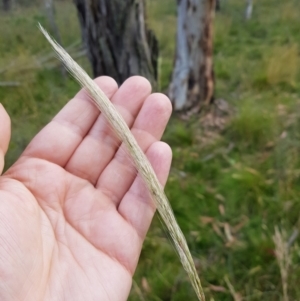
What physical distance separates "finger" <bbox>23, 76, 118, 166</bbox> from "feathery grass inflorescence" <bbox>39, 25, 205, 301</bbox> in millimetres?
96

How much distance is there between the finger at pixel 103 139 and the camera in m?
1.47

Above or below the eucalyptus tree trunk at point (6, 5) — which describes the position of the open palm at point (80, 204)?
above

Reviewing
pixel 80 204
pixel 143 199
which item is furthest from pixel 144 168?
pixel 80 204

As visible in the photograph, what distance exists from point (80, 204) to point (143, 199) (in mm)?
218

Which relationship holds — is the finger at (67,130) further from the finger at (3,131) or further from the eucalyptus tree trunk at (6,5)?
the eucalyptus tree trunk at (6,5)

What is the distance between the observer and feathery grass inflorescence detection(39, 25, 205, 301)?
121cm

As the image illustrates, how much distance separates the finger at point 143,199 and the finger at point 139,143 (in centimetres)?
5

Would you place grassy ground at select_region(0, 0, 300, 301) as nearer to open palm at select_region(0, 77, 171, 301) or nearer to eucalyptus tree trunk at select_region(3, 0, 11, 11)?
open palm at select_region(0, 77, 171, 301)

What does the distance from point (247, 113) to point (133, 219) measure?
1710 mm

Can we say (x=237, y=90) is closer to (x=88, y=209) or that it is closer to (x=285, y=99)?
(x=285, y=99)

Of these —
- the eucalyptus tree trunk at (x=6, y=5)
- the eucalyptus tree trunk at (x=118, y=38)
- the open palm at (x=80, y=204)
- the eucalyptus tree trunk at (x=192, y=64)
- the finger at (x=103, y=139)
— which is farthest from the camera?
the eucalyptus tree trunk at (x=6, y=5)

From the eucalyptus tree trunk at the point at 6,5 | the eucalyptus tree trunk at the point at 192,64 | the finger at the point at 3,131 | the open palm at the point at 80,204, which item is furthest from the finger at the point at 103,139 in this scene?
the eucalyptus tree trunk at the point at 6,5

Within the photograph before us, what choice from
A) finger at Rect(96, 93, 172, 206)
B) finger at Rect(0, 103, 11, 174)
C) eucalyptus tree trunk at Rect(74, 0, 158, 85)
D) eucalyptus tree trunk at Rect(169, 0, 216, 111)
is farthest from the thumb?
eucalyptus tree trunk at Rect(169, 0, 216, 111)

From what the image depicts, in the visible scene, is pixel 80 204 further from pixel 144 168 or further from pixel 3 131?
pixel 3 131
